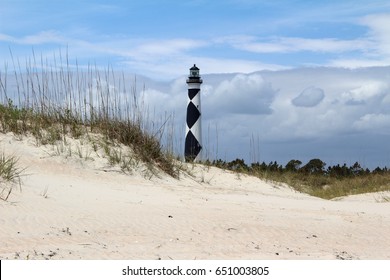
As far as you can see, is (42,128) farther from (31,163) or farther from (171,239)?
(171,239)

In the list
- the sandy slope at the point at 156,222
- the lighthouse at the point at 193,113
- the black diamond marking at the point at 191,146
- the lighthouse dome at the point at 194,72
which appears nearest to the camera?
the sandy slope at the point at 156,222

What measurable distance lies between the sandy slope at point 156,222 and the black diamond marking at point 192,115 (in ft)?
23.5

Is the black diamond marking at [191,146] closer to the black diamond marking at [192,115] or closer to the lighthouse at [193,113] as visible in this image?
the lighthouse at [193,113]

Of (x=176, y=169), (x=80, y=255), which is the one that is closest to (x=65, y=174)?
(x=176, y=169)

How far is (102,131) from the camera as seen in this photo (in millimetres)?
10805

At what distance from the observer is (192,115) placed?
16.9 m

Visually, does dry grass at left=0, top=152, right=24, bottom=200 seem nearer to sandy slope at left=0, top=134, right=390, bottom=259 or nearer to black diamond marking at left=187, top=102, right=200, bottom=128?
sandy slope at left=0, top=134, right=390, bottom=259

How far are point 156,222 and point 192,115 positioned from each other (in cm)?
1079

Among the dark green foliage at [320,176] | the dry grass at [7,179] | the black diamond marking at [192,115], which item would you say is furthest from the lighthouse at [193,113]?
the dry grass at [7,179]

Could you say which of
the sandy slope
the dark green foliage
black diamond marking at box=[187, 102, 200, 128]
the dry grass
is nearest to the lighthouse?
black diamond marking at box=[187, 102, 200, 128]

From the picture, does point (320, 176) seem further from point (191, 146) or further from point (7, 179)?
point (7, 179)

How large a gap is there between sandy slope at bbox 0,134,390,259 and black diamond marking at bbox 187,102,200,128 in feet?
23.5

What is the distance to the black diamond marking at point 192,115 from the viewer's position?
16828 millimetres
